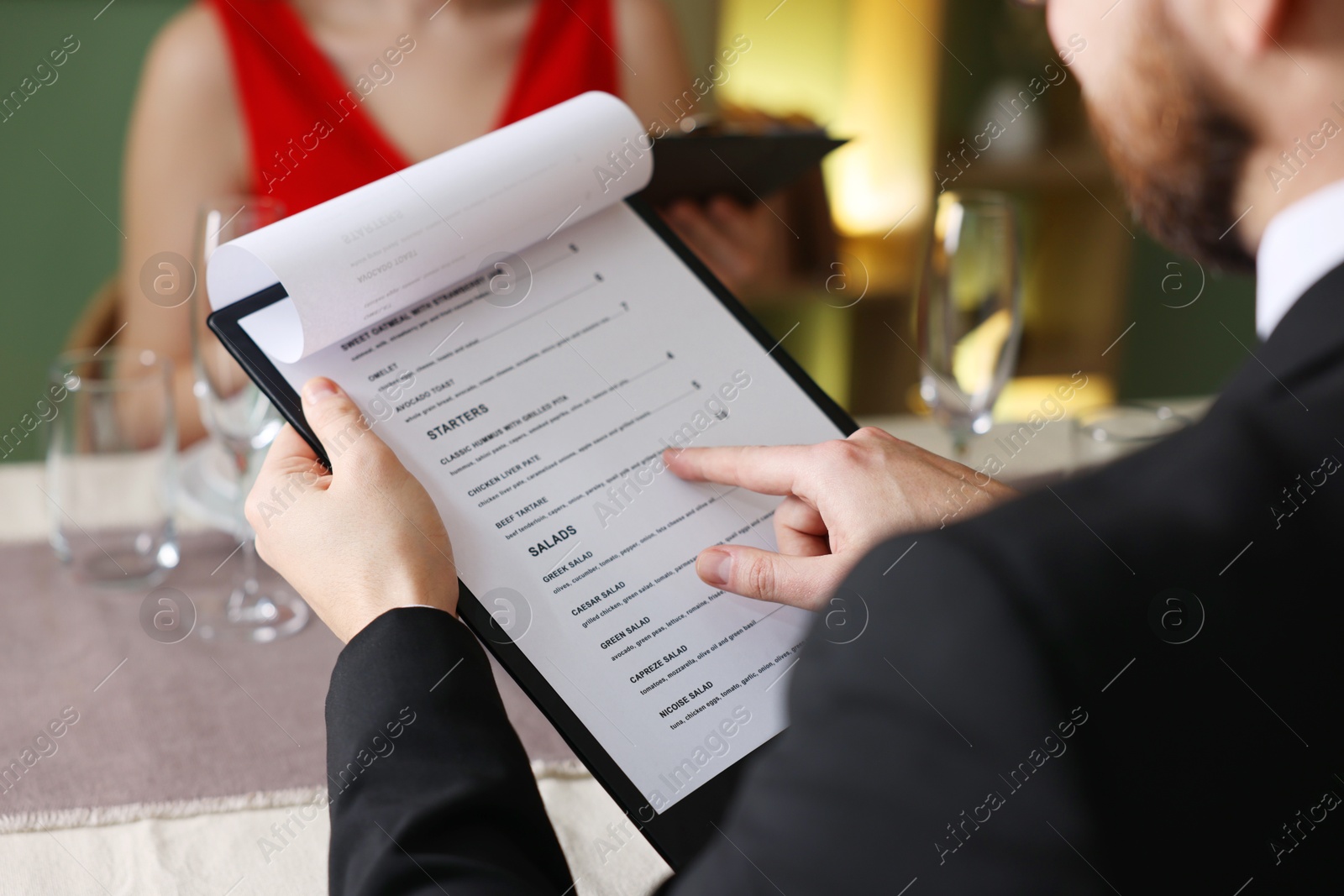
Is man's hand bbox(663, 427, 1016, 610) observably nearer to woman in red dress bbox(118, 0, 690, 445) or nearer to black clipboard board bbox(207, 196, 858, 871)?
black clipboard board bbox(207, 196, 858, 871)

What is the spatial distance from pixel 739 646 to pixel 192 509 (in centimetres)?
58

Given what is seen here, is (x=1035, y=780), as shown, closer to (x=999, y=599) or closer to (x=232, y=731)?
(x=999, y=599)

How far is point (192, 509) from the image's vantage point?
3.02 feet

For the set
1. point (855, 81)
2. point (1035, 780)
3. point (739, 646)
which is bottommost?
point (855, 81)

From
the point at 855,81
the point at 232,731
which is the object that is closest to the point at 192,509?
the point at 232,731

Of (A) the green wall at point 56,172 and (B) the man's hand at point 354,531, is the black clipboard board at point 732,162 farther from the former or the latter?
(A) the green wall at point 56,172

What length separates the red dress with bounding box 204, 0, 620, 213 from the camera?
1.56 metres

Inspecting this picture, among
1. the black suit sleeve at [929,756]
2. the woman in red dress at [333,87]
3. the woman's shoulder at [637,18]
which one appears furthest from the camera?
the woman's shoulder at [637,18]

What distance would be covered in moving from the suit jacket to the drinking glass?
24.8 inches

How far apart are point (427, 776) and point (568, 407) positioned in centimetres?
22

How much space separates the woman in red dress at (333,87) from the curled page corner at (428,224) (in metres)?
0.98

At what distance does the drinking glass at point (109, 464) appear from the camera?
Answer: 791mm

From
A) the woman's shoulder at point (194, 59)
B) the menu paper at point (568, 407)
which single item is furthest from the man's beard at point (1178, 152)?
the woman's shoulder at point (194, 59)

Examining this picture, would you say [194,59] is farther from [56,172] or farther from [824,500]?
[824,500]
